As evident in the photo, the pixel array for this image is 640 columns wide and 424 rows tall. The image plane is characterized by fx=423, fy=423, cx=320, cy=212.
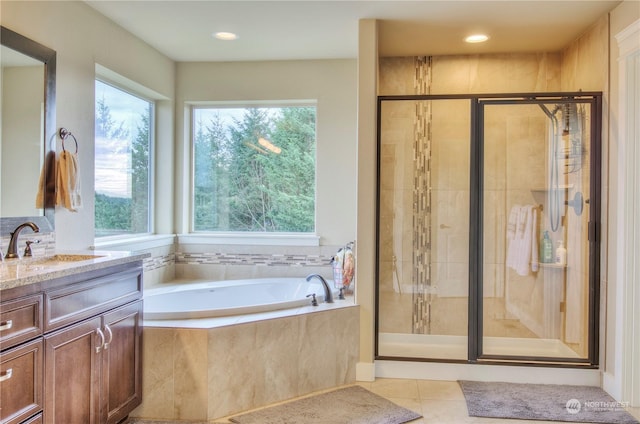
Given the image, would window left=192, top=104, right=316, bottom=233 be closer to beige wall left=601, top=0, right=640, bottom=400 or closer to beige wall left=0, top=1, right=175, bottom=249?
beige wall left=0, top=1, right=175, bottom=249

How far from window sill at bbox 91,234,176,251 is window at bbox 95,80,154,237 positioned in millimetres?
81

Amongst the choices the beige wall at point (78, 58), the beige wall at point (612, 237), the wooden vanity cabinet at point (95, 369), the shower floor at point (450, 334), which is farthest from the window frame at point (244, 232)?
the beige wall at point (612, 237)

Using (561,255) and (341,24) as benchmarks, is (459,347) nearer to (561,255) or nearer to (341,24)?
(561,255)

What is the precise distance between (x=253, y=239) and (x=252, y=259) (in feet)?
0.61

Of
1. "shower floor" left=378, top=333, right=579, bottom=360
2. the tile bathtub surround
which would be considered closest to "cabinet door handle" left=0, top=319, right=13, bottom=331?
the tile bathtub surround

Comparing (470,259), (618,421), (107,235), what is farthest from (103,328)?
(618,421)

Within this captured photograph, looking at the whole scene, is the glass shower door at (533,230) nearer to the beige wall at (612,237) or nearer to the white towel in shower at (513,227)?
the white towel in shower at (513,227)

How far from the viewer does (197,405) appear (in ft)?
7.98

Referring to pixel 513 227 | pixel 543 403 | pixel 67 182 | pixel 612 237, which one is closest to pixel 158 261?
pixel 67 182

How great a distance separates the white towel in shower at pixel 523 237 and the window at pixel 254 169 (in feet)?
5.66

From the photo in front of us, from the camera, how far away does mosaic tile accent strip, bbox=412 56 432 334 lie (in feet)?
→ 12.0

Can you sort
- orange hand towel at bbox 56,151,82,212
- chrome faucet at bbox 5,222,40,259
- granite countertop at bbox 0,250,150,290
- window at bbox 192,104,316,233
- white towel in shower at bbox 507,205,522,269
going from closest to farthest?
granite countertop at bbox 0,250,150,290 < chrome faucet at bbox 5,222,40,259 < orange hand towel at bbox 56,151,82,212 < white towel in shower at bbox 507,205,522,269 < window at bbox 192,104,316,233

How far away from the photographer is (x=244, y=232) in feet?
13.4

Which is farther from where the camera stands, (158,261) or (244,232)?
(244,232)
